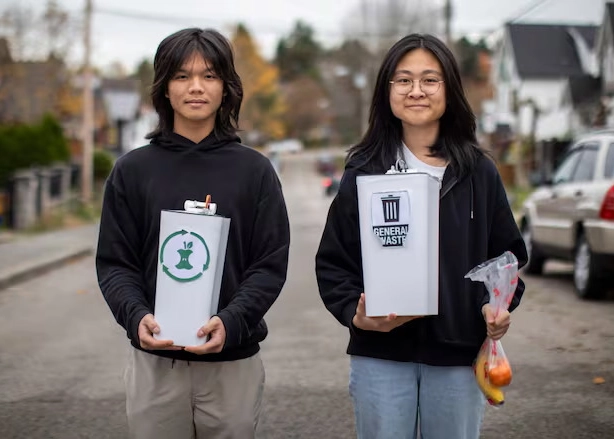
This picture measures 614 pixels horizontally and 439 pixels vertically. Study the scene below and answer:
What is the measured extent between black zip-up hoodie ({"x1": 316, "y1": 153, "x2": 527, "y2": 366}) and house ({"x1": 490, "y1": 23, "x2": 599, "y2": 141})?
46207 mm

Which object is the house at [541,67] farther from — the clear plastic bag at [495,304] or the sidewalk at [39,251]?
the clear plastic bag at [495,304]

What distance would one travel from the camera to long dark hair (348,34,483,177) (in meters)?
2.92

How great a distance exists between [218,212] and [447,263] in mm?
718

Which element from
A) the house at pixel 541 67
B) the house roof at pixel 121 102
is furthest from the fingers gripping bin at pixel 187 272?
the house roof at pixel 121 102

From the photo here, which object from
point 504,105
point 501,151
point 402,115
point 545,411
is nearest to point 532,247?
point 545,411

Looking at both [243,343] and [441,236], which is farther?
[243,343]

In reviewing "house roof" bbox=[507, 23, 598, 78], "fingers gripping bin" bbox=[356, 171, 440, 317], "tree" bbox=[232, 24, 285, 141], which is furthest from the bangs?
"tree" bbox=[232, 24, 285, 141]

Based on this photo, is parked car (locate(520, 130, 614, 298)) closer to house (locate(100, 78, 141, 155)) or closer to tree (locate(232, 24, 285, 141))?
house (locate(100, 78, 141, 155))

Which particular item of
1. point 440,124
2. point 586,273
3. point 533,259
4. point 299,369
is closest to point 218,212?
point 440,124

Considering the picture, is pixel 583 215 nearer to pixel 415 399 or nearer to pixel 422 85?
pixel 422 85

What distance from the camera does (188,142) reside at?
3.06 metres

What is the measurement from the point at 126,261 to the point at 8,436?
2778 millimetres

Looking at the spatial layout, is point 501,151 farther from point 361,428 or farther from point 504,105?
point 361,428

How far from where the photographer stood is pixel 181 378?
2.94m
